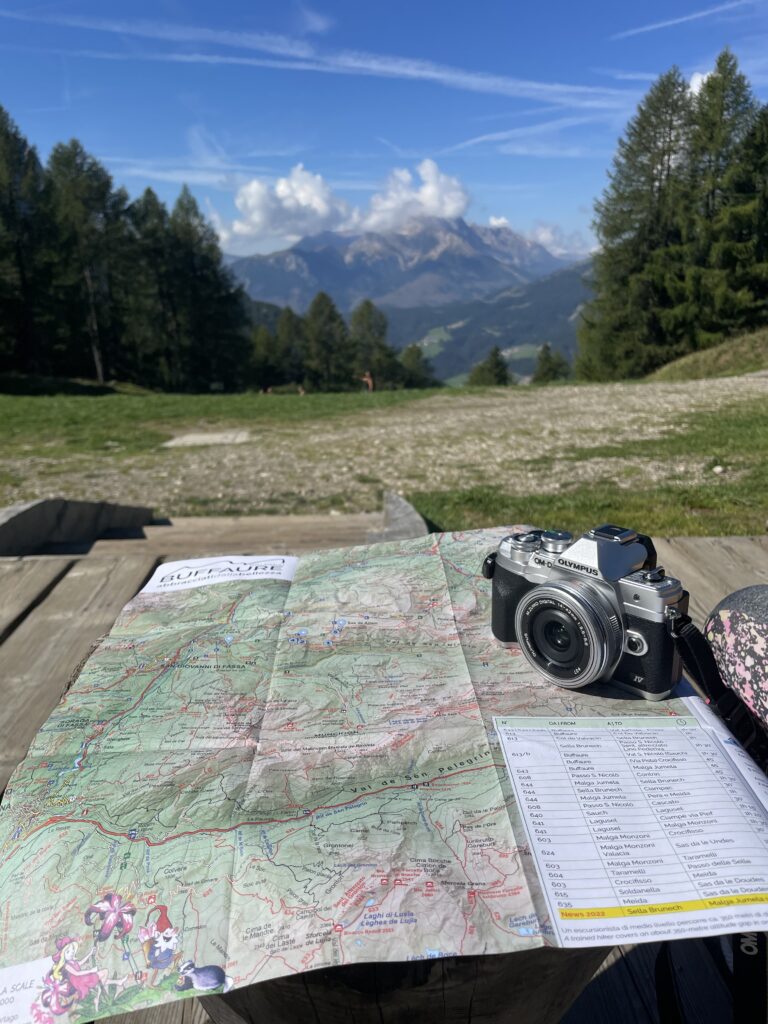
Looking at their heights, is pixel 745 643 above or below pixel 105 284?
below

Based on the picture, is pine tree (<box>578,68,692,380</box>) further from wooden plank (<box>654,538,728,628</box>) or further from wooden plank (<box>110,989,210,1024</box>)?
wooden plank (<box>110,989,210,1024</box>)

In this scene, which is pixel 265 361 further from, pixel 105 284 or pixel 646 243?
pixel 646 243

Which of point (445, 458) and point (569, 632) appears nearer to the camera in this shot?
point (569, 632)

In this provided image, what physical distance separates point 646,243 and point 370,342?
1818 inches

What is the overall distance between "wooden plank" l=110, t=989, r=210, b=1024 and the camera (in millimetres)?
1297

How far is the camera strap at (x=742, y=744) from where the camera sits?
1219 millimetres

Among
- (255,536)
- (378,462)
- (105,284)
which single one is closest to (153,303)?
(105,284)

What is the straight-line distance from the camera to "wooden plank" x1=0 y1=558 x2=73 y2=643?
2652 millimetres

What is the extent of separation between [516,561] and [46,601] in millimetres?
1977

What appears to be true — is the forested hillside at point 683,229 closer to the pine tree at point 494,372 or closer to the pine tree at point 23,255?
the pine tree at point 23,255

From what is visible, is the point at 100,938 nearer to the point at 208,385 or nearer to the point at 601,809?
the point at 601,809

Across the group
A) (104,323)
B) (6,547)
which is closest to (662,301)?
(104,323)

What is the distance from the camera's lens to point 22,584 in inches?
116

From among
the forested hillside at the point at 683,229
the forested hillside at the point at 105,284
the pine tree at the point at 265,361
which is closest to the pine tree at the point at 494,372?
the pine tree at the point at 265,361
